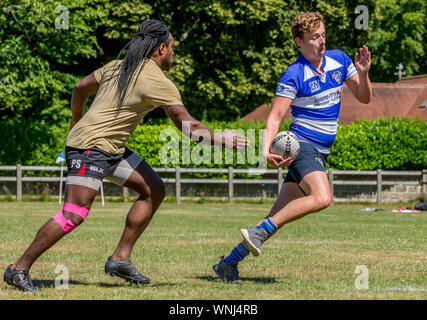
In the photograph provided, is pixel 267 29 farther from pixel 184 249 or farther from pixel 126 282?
pixel 126 282

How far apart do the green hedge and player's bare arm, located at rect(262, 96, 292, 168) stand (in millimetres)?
22399

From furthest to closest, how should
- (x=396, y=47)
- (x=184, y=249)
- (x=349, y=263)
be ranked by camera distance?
(x=396, y=47) → (x=184, y=249) → (x=349, y=263)

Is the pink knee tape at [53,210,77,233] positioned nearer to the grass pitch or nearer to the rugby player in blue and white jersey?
the grass pitch

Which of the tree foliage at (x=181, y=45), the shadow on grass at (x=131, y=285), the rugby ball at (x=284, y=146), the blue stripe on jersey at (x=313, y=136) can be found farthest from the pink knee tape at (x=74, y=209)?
the tree foliage at (x=181, y=45)

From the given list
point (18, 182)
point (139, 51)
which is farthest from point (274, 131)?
point (18, 182)

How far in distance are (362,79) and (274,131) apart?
3.80 ft

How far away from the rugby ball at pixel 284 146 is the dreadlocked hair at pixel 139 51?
131 cm

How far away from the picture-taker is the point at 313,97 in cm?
718

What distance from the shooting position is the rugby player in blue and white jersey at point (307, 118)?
23.0ft

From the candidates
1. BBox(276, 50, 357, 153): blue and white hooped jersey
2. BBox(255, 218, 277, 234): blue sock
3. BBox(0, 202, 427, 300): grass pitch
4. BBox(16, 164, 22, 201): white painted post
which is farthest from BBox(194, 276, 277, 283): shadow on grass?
BBox(16, 164, 22, 201): white painted post

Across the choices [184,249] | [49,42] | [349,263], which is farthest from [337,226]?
[49,42]

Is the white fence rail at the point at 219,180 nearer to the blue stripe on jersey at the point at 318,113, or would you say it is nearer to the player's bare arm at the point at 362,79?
the player's bare arm at the point at 362,79

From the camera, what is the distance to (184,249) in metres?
10.8
